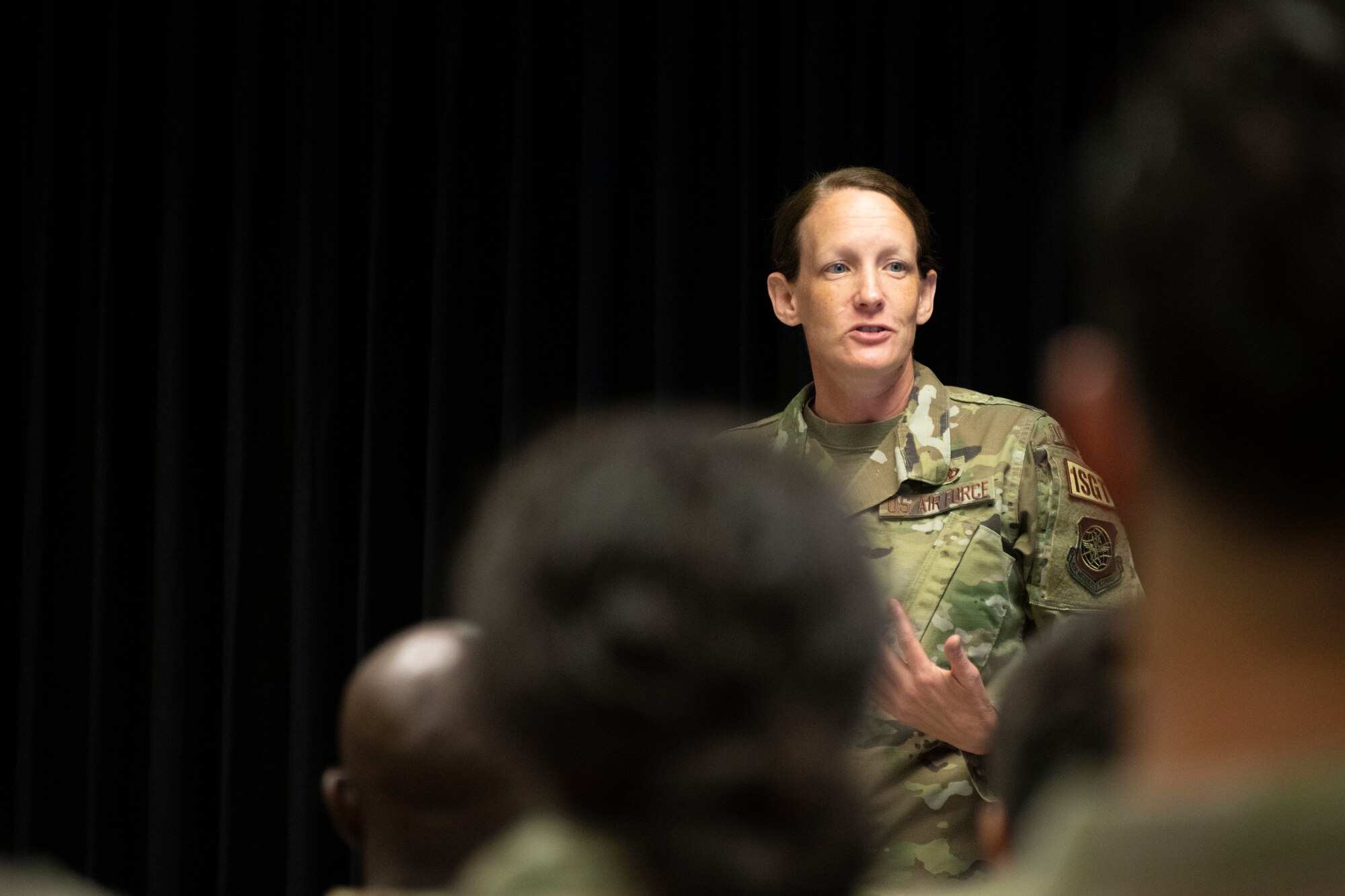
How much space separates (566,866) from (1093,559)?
5.45ft

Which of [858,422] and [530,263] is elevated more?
[530,263]

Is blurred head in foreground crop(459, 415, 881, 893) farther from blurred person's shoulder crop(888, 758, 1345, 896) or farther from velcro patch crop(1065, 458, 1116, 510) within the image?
velcro patch crop(1065, 458, 1116, 510)

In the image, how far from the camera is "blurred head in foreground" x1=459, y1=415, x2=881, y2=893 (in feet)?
1.86

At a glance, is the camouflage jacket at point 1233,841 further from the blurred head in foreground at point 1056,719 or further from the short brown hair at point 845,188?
the short brown hair at point 845,188

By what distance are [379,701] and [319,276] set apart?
2.52 m

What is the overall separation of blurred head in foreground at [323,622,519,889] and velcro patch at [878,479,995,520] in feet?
4.65

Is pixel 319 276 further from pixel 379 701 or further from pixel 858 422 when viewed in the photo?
pixel 379 701

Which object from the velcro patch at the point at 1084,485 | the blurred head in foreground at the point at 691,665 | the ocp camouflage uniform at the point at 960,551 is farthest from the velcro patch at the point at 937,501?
the blurred head in foreground at the point at 691,665

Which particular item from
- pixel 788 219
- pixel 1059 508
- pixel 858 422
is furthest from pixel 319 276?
pixel 1059 508

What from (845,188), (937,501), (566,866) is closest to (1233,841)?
(566,866)

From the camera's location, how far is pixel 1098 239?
487 millimetres

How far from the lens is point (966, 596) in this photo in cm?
217

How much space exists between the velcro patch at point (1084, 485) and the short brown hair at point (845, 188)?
1.68ft

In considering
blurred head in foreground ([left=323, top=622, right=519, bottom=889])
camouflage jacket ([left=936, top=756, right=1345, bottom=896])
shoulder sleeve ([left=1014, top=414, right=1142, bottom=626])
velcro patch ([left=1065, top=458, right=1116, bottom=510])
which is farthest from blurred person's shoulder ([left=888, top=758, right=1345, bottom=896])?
velcro patch ([left=1065, top=458, right=1116, bottom=510])
